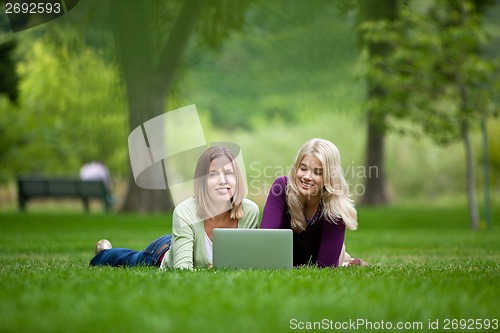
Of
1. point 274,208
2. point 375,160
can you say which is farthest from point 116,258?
point 375,160

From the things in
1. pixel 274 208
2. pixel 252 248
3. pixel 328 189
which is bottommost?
pixel 252 248

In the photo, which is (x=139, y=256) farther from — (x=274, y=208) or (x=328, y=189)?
(x=328, y=189)

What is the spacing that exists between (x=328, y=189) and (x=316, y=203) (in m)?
0.26

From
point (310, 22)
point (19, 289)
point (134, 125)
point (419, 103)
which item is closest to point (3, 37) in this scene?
point (134, 125)

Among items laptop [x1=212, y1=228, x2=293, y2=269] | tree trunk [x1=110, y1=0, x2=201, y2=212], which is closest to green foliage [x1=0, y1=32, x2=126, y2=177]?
tree trunk [x1=110, y1=0, x2=201, y2=212]

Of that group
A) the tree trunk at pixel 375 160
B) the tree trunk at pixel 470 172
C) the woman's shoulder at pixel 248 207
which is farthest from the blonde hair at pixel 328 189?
the tree trunk at pixel 375 160

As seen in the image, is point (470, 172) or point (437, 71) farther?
point (437, 71)

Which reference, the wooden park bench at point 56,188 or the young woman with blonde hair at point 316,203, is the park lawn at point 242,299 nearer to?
the young woman with blonde hair at point 316,203

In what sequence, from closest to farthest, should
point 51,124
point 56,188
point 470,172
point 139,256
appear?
point 139,256, point 470,172, point 56,188, point 51,124

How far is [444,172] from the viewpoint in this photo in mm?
29266

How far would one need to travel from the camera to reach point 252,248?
6.35 meters

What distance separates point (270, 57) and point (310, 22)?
13024 mm

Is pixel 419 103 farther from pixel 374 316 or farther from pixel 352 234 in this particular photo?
pixel 374 316

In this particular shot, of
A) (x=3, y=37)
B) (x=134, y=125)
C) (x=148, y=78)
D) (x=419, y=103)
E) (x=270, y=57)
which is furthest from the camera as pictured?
(x=270, y=57)
